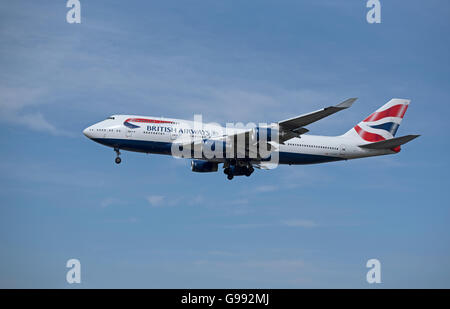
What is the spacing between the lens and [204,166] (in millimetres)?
56594

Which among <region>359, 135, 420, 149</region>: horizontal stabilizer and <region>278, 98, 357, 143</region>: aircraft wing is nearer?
<region>278, 98, 357, 143</region>: aircraft wing

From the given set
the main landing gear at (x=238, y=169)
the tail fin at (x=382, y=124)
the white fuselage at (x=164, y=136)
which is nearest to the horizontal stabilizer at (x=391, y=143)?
the white fuselage at (x=164, y=136)

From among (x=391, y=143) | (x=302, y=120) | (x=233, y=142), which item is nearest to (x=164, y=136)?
(x=233, y=142)

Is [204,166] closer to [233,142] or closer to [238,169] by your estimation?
[238,169]

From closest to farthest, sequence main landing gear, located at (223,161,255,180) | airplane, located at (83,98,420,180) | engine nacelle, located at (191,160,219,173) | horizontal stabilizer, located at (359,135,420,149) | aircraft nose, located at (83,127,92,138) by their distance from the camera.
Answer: airplane, located at (83,98,420,180) → horizontal stabilizer, located at (359,135,420,149) → aircraft nose, located at (83,127,92,138) → main landing gear, located at (223,161,255,180) → engine nacelle, located at (191,160,219,173)

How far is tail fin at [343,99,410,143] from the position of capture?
57938mm

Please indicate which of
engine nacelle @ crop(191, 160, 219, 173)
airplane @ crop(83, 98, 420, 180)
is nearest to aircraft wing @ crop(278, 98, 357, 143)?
airplane @ crop(83, 98, 420, 180)

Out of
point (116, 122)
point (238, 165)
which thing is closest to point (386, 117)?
point (238, 165)

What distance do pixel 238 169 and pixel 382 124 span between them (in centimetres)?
1687

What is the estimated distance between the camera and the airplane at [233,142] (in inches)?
1914

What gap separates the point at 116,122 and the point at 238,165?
11830mm

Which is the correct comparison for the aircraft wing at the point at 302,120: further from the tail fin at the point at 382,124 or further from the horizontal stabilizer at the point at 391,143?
the tail fin at the point at 382,124

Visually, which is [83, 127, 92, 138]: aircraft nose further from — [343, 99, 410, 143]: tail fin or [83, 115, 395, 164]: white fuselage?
[343, 99, 410, 143]: tail fin

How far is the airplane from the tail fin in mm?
335
